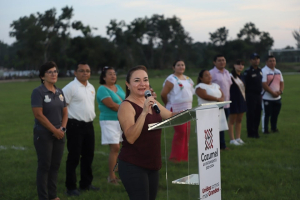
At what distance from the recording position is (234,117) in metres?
9.85

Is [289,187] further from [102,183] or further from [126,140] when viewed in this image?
[126,140]

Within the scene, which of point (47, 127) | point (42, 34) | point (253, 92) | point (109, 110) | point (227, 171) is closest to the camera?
point (47, 127)

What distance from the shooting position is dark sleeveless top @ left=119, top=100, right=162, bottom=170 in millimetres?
3469

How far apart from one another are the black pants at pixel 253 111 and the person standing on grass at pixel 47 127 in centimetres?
628

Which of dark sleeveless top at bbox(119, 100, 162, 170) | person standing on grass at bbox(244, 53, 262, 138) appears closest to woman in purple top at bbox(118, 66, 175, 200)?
dark sleeveless top at bbox(119, 100, 162, 170)

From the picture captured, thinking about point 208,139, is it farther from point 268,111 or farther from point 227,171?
point 268,111

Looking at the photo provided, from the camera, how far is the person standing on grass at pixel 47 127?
5.22 meters

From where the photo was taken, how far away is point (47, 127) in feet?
17.1

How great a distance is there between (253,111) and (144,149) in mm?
7617

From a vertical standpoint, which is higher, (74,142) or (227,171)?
(74,142)

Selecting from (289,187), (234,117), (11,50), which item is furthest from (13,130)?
(11,50)

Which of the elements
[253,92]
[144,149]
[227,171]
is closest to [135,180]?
[144,149]

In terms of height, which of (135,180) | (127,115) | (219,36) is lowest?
(135,180)

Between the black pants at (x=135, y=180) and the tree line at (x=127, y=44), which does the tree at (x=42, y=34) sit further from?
the black pants at (x=135, y=180)
